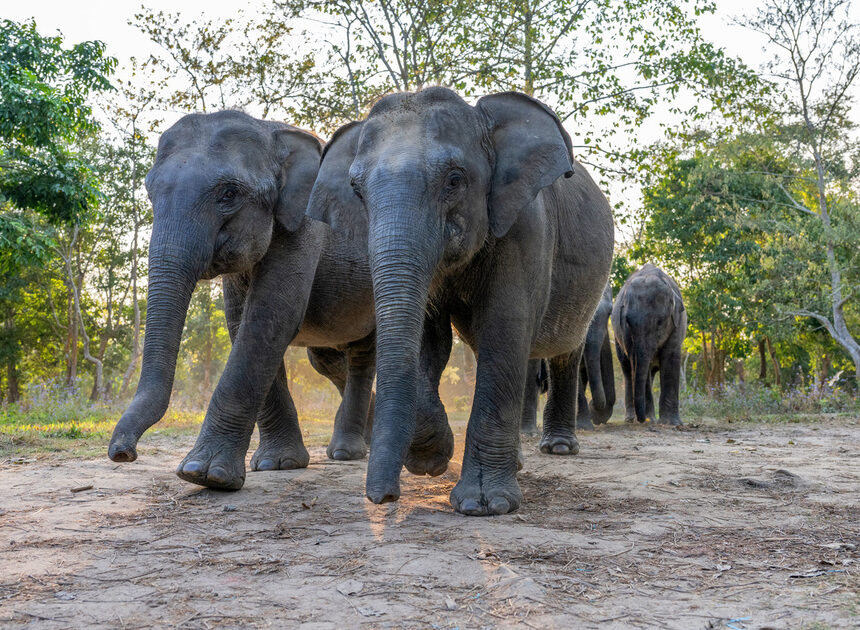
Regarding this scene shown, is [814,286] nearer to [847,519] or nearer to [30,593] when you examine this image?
[847,519]

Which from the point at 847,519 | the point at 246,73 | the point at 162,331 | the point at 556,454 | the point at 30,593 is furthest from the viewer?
the point at 246,73

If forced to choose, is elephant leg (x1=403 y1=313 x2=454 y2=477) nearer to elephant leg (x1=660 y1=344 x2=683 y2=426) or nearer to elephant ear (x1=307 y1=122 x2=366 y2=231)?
elephant ear (x1=307 y1=122 x2=366 y2=231)

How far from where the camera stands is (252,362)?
18.3ft

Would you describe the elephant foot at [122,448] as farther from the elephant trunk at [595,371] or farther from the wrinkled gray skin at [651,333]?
the wrinkled gray skin at [651,333]

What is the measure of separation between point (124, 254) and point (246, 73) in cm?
1665

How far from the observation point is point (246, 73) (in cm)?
1866

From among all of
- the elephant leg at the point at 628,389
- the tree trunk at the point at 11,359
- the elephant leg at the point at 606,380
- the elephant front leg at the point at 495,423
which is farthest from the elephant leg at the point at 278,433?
the tree trunk at the point at 11,359

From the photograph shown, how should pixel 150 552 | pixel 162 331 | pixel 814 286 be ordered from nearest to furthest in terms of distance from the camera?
pixel 150 552
pixel 162 331
pixel 814 286

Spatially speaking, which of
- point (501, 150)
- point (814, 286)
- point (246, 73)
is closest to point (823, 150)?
point (814, 286)

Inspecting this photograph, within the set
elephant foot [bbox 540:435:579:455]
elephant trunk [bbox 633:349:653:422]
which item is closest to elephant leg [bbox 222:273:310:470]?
elephant foot [bbox 540:435:579:455]

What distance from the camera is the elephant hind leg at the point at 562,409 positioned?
8.34 metres

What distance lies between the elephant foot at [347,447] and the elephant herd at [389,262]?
0.94 metres

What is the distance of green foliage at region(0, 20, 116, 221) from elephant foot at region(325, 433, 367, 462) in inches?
343

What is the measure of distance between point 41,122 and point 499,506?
12.2 meters
